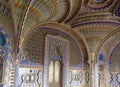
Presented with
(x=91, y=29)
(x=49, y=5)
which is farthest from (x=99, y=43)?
(x=49, y=5)

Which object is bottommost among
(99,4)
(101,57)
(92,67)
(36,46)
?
(92,67)

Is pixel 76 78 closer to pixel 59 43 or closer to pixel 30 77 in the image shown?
pixel 59 43

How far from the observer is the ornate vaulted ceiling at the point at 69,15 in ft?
20.4

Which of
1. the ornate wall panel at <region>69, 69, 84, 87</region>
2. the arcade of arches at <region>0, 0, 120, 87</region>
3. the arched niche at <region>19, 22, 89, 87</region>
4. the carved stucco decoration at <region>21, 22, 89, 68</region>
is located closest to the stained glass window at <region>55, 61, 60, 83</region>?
the arcade of arches at <region>0, 0, 120, 87</region>

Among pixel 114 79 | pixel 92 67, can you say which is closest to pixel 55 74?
pixel 92 67

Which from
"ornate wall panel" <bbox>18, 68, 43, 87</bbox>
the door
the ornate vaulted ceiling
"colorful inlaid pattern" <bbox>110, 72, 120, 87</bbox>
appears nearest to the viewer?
the ornate vaulted ceiling

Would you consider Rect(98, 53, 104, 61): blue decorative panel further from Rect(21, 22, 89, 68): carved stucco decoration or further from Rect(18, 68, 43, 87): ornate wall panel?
Rect(18, 68, 43, 87): ornate wall panel

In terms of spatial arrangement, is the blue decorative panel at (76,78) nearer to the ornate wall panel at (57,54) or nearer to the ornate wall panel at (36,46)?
the ornate wall panel at (57,54)

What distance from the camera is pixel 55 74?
31.6 ft

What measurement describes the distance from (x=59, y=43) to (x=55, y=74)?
1713 mm

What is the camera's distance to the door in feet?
30.8

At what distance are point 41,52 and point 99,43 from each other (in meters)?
4.05

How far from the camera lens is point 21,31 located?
21.7 ft

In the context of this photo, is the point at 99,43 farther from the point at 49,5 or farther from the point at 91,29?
the point at 49,5
